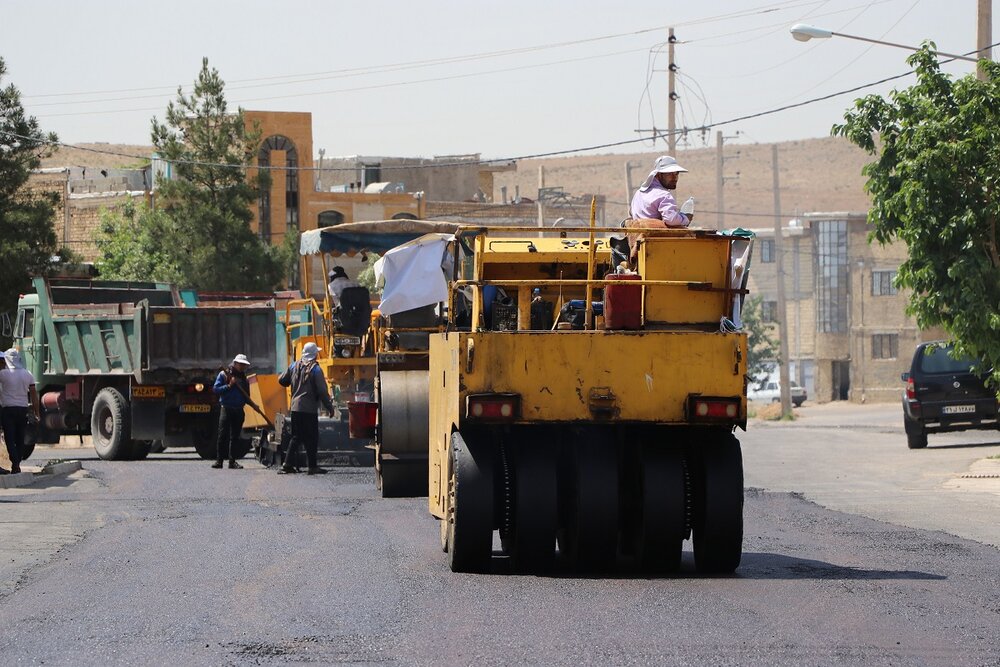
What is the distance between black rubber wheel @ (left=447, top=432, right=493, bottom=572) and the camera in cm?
1059

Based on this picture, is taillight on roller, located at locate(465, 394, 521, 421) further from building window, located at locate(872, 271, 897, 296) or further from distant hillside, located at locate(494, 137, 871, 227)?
distant hillside, located at locate(494, 137, 871, 227)

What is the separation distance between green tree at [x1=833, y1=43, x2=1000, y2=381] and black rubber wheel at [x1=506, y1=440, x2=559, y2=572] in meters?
12.4

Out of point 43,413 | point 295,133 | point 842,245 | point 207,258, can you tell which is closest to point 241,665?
point 43,413

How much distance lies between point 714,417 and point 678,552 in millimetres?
982

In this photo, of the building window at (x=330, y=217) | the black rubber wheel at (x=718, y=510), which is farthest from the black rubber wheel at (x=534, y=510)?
the building window at (x=330, y=217)

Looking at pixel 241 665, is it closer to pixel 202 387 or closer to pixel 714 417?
pixel 714 417

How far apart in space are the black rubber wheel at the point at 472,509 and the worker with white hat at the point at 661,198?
6.86ft

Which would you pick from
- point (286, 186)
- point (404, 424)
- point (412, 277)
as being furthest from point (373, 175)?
point (404, 424)

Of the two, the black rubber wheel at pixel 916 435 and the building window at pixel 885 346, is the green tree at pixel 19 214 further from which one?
the building window at pixel 885 346

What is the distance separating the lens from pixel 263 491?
18.3 metres

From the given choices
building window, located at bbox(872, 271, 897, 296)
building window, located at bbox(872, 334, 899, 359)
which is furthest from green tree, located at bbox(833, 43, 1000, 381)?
building window, located at bbox(872, 271, 897, 296)

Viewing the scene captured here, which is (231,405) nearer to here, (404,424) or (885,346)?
(404,424)

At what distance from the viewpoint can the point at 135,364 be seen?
25141mm

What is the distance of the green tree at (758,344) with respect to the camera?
273 ft
